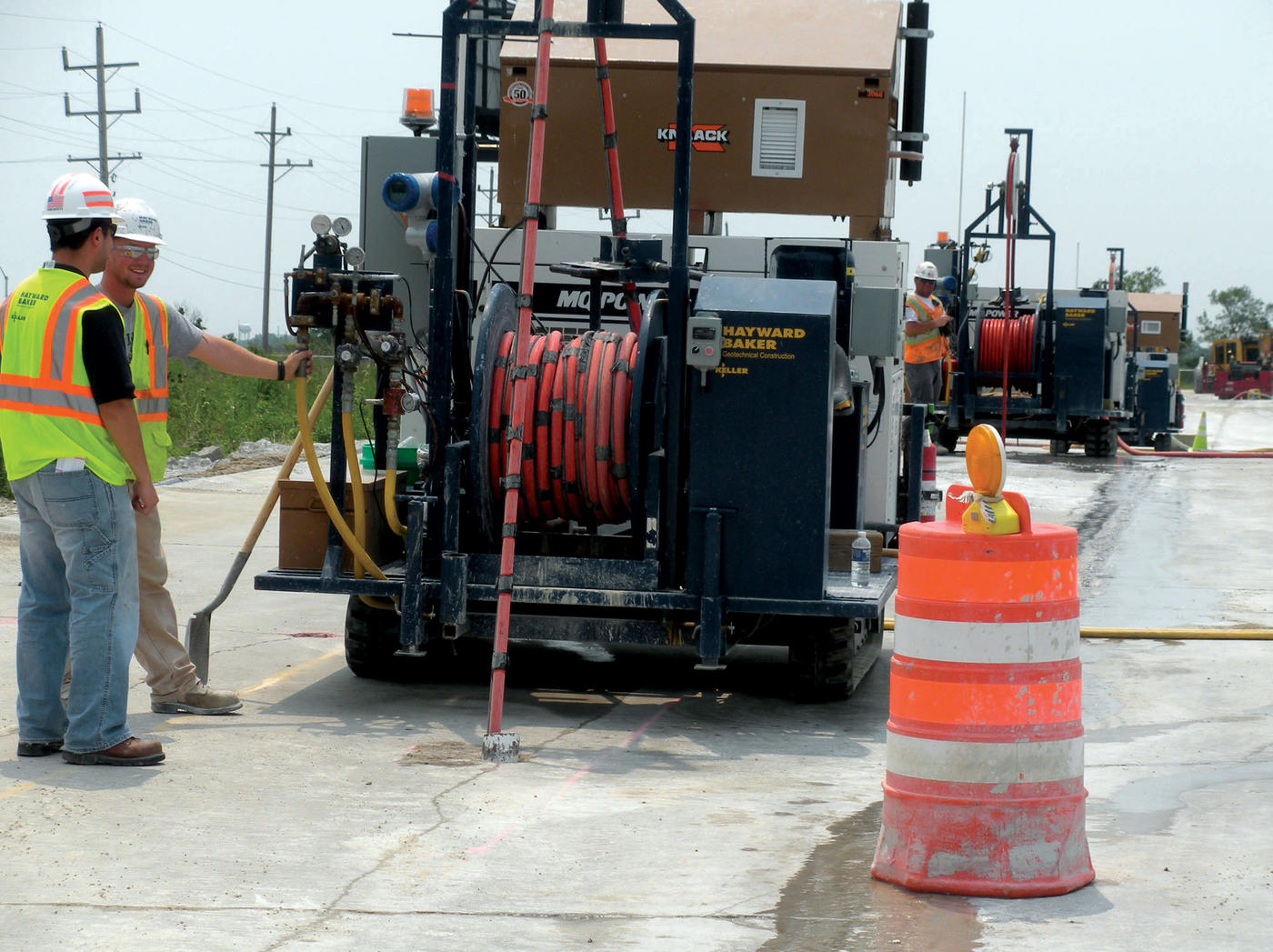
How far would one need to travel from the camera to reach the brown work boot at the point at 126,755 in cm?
620

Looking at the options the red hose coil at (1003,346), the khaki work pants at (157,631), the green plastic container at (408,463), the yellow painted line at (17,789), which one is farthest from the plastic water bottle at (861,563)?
the red hose coil at (1003,346)

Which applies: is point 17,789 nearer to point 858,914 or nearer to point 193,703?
point 193,703

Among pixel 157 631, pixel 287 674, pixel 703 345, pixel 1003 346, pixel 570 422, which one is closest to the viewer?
pixel 703 345

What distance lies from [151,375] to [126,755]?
160 cm

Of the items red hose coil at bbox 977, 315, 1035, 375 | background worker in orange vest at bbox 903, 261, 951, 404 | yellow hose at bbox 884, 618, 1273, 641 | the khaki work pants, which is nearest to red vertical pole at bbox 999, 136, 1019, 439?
red hose coil at bbox 977, 315, 1035, 375

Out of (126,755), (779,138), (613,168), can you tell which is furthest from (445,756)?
(779,138)

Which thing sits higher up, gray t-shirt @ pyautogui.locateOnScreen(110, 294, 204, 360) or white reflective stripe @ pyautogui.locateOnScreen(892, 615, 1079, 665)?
gray t-shirt @ pyautogui.locateOnScreen(110, 294, 204, 360)

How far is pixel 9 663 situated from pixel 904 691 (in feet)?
16.8

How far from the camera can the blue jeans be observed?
6203 mm

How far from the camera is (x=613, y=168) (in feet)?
27.3

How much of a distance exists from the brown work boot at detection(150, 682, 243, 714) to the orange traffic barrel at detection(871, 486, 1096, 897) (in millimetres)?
3483

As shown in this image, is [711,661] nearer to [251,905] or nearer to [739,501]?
[739,501]

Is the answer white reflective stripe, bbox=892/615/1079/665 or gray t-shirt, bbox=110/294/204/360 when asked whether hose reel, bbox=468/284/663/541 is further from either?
white reflective stripe, bbox=892/615/1079/665

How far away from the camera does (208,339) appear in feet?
24.1
